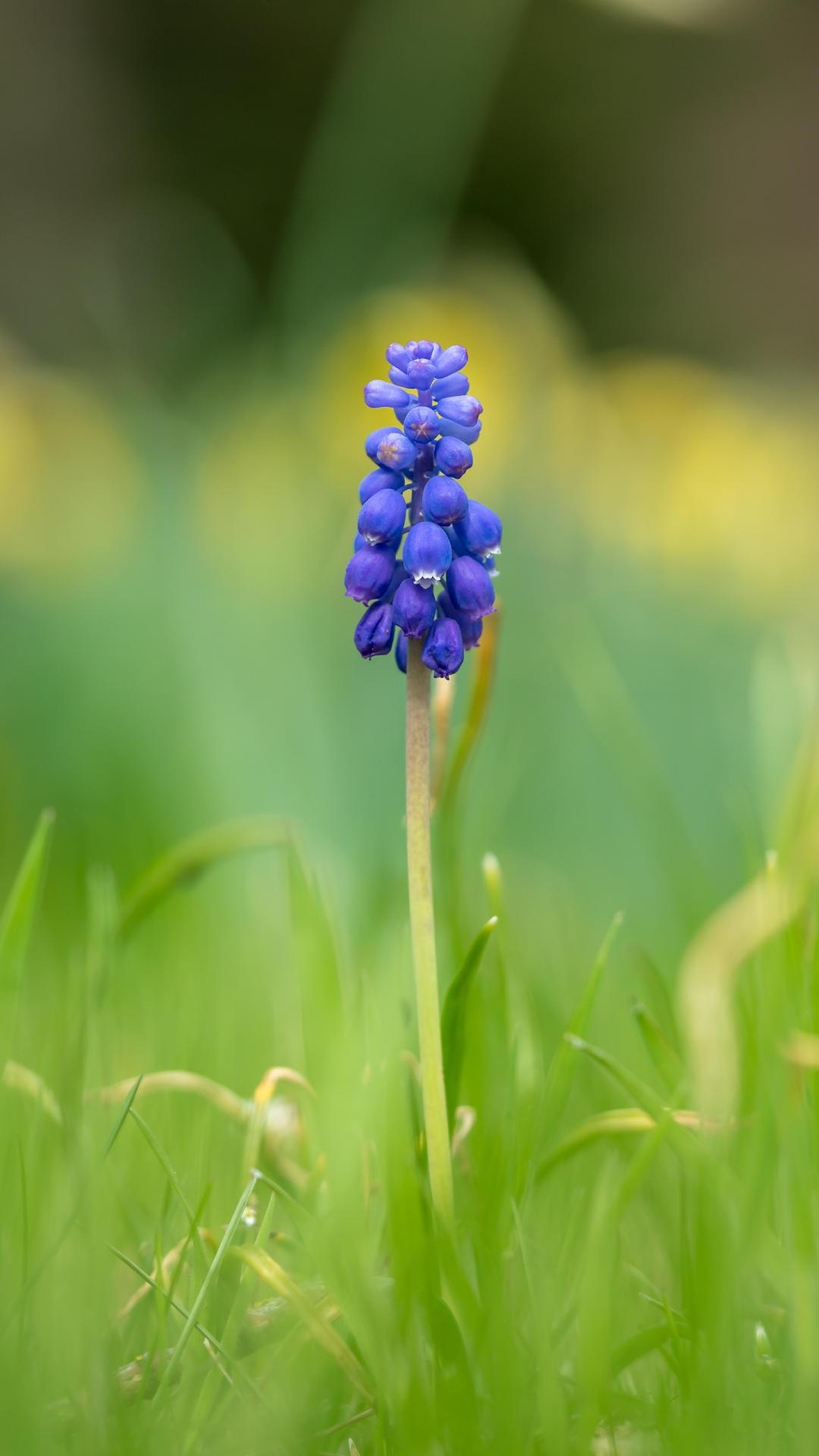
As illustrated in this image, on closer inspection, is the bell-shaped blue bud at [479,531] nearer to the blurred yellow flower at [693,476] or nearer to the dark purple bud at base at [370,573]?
the dark purple bud at base at [370,573]

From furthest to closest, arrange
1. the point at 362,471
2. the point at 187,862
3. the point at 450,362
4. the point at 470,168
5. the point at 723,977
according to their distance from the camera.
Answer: the point at 470,168 → the point at 362,471 → the point at 187,862 → the point at 723,977 → the point at 450,362

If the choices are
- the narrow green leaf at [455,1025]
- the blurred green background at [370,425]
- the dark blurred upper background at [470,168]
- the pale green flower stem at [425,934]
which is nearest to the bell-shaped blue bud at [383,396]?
the pale green flower stem at [425,934]

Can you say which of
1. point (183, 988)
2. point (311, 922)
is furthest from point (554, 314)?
point (311, 922)

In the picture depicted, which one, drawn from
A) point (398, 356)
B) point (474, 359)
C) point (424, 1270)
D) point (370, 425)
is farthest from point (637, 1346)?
point (474, 359)

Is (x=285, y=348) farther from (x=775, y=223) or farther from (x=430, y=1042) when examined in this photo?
(x=430, y=1042)

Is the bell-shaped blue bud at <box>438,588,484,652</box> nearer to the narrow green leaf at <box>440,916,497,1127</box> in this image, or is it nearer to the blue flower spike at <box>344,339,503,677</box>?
the blue flower spike at <box>344,339,503,677</box>

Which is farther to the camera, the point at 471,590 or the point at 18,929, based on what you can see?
the point at 18,929

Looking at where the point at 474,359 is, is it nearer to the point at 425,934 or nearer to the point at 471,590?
the point at 471,590

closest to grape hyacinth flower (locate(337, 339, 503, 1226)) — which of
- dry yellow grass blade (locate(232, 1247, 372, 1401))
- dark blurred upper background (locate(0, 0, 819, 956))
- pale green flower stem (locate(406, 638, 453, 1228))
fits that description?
pale green flower stem (locate(406, 638, 453, 1228))
